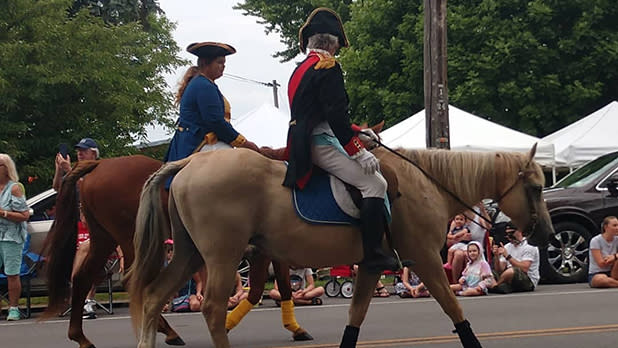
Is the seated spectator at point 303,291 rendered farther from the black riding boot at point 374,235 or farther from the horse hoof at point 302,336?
the black riding boot at point 374,235

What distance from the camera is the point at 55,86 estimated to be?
20594mm

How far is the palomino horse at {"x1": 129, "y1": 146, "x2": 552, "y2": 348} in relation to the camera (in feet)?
23.9

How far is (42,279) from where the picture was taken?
13453 mm

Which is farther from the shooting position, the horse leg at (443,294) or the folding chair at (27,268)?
the folding chair at (27,268)

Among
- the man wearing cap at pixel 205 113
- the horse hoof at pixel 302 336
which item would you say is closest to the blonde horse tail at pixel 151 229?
the man wearing cap at pixel 205 113

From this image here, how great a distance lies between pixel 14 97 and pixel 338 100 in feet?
45.6

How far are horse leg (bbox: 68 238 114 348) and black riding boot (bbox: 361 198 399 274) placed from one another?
114 inches

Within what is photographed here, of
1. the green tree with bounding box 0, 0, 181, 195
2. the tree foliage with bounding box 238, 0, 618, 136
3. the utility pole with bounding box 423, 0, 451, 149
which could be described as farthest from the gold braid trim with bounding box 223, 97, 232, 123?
the tree foliage with bounding box 238, 0, 618, 136

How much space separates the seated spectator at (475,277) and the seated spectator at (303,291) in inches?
80.2

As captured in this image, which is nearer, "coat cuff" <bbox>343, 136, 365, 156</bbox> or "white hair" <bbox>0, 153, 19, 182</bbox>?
"coat cuff" <bbox>343, 136, 365, 156</bbox>

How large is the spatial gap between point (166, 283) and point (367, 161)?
74.2 inches

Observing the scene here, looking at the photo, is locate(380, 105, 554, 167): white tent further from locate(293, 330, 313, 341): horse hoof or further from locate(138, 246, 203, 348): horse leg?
locate(138, 246, 203, 348): horse leg

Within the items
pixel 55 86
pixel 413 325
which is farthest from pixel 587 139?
pixel 413 325

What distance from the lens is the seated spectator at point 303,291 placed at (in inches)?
522
